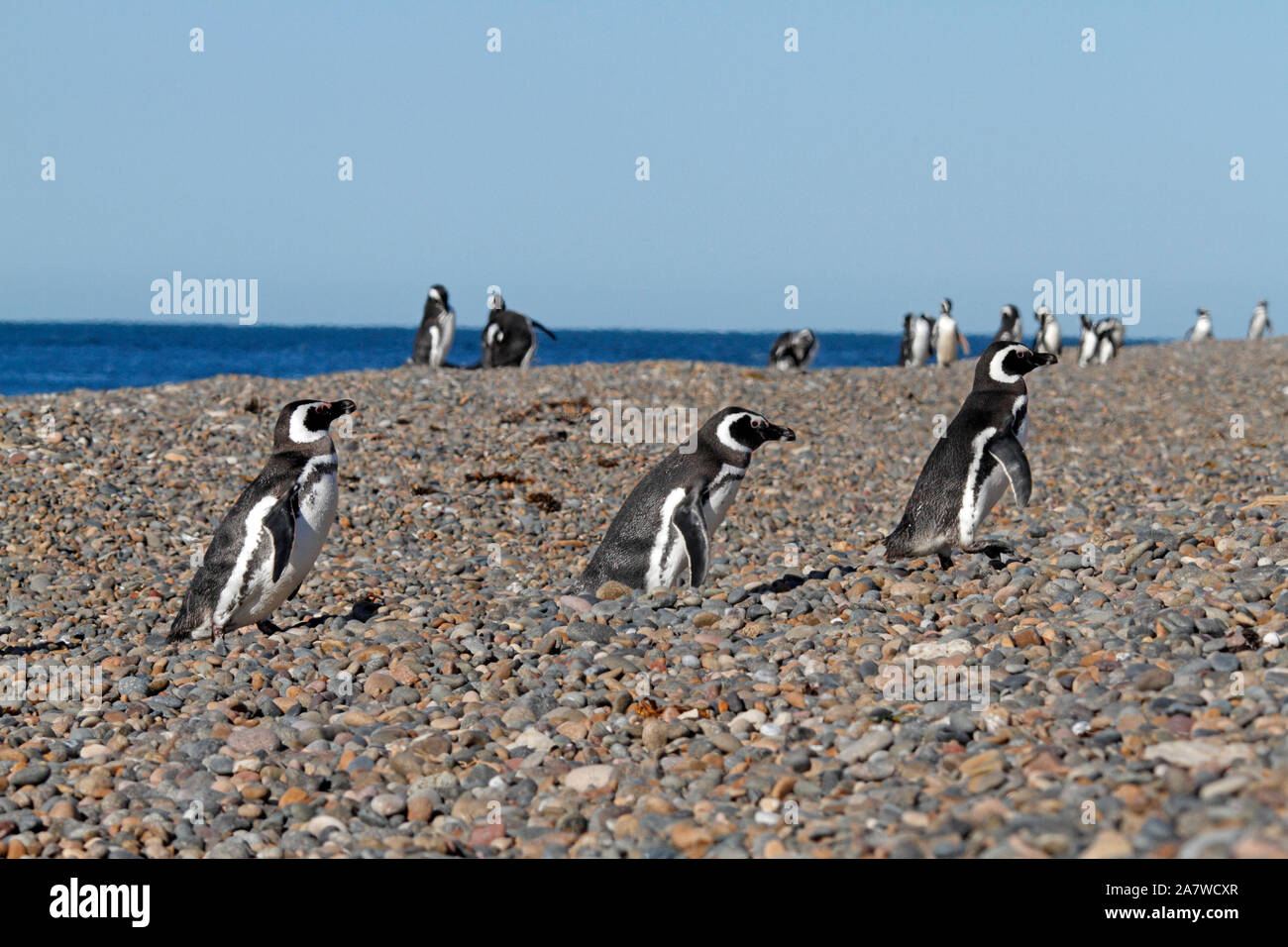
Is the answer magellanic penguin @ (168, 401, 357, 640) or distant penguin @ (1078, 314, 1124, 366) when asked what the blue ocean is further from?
magellanic penguin @ (168, 401, 357, 640)

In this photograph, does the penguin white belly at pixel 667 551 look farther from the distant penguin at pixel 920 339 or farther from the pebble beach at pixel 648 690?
the distant penguin at pixel 920 339

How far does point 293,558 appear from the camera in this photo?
22.8 feet

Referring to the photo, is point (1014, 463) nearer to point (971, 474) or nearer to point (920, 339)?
point (971, 474)

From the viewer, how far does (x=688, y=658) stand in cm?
552

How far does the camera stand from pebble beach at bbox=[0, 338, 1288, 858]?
Answer: 3547 mm

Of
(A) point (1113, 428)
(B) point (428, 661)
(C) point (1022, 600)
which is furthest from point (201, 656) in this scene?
(A) point (1113, 428)

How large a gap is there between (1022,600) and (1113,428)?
38.1ft

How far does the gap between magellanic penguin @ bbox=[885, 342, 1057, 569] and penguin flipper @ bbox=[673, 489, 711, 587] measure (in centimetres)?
128

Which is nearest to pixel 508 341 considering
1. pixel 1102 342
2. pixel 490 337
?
pixel 490 337

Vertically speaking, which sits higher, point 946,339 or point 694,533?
point 946,339

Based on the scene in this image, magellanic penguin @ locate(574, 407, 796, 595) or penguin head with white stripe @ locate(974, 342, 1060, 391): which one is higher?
penguin head with white stripe @ locate(974, 342, 1060, 391)

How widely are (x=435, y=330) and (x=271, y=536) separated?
1478 cm

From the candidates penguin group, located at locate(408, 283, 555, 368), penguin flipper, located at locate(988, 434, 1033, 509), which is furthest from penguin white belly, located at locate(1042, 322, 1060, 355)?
penguin flipper, located at locate(988, 434, 1033, 509)

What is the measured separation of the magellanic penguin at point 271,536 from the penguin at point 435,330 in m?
14.1
